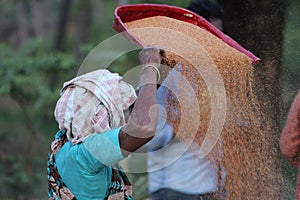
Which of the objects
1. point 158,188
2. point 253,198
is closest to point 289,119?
point 253,198

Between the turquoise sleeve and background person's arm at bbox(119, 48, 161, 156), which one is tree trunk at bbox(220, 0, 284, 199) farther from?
the turquoise sleeve

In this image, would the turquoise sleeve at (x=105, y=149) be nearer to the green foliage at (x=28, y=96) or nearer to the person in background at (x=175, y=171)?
the person in background at (x=175, y=171)

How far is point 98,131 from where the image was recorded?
2797mm

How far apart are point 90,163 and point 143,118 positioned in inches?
12.7

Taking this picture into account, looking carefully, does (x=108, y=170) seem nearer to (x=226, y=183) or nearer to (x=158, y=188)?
(x=226, y=183)

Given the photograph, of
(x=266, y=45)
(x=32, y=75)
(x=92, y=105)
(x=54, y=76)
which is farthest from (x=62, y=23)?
(x=92, y=105)

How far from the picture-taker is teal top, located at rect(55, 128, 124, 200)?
8.71 ft

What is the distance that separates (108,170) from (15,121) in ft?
35.4

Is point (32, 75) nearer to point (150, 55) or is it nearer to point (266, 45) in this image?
point (266, 45)

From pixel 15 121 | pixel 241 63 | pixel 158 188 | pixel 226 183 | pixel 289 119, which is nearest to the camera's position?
pixel 289 119

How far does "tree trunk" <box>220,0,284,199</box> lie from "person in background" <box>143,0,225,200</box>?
0.33 m

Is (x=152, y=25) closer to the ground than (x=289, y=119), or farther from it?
farther from it

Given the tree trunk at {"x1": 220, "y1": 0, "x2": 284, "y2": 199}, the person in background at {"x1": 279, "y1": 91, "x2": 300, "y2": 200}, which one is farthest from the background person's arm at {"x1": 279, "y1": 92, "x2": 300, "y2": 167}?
the tree trunk at {"x1": 220, "y1": 0, "x2": 284, "y2": 199}

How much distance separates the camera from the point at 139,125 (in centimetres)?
256
